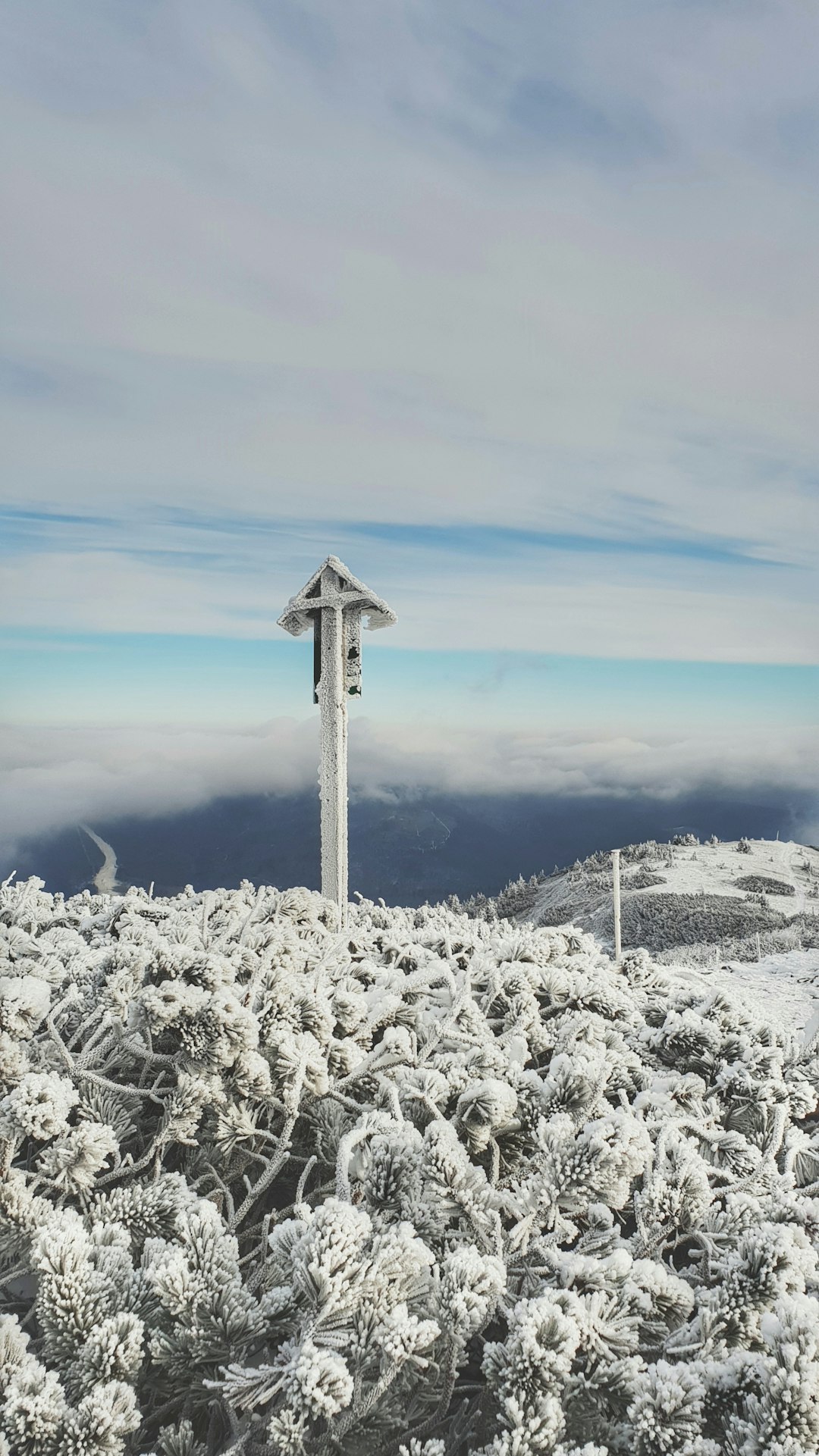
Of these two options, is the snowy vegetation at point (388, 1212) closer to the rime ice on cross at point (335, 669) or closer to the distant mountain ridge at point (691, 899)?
the rime ice on cross at point (335, 669)

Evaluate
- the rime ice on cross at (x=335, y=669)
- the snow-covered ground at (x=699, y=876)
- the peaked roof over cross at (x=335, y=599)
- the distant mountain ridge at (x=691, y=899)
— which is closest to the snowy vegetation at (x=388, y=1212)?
the rime ice on cross at (x=335, y=669)

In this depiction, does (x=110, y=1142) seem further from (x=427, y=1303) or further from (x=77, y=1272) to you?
(x=427, y=1303)

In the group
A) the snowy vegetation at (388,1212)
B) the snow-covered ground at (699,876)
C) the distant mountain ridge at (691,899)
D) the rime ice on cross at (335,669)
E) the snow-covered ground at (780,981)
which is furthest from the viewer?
the snow-covered ground at (699,876)

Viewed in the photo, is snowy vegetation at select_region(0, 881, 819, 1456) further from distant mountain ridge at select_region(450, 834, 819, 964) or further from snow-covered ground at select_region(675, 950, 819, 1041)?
distant mountain ridge at select_region(450, 834, 819, 964)

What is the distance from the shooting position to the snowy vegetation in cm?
146

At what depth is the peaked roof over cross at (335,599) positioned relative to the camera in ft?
18.9

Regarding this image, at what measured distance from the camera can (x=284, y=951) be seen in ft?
9.90

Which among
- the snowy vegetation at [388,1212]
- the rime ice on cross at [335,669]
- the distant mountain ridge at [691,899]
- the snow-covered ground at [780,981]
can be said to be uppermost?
the rime ice on cross at [335,669]

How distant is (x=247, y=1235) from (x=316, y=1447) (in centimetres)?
78

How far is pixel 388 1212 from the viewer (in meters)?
1.88

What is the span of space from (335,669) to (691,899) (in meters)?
12.1

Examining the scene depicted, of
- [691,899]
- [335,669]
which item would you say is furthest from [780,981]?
[691,899]

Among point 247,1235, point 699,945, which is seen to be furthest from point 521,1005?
point 699,945

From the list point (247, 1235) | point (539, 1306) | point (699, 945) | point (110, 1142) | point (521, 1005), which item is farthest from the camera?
point (699, 945)
